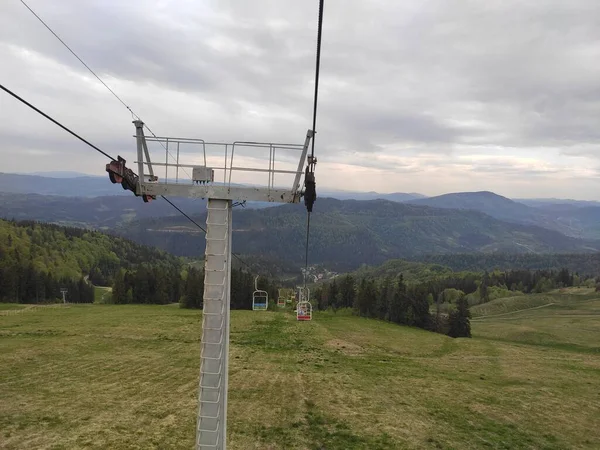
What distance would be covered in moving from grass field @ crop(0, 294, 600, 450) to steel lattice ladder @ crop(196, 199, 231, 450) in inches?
Result: 337

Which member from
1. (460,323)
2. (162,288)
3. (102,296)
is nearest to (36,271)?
(102,296)

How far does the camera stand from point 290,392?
26172mm

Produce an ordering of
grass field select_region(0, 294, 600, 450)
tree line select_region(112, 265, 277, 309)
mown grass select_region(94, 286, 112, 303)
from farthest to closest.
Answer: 1. mown grass select_region(94, 286, 112, 303)
2. tree line select_region(112, 265, 277, 309)
3. grass field select_region(0, 294, 600, 450)

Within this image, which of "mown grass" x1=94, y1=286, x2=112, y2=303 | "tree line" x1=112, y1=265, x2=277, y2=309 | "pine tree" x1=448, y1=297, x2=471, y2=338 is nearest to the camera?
"pine tree" x1=448, y1=297, x2=471, y2=338

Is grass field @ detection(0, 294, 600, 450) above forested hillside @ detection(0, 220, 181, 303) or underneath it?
above

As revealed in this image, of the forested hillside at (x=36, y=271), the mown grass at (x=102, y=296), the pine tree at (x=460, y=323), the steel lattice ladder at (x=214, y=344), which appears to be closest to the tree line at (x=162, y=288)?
the mown grass at (x=102, y=296)

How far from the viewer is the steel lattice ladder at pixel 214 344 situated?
9633 mm

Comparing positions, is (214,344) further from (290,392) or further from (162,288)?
(162,288)

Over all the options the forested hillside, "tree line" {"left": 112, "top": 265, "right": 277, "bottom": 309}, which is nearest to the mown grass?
the forested hillside

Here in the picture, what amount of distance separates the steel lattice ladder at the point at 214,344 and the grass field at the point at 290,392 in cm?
856

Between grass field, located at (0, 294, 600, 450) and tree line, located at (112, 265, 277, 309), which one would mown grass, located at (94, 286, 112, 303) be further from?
grass field, located at (0, 294, 600, 450)

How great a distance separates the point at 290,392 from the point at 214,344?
60.7 ft

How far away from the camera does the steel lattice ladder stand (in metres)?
9.63

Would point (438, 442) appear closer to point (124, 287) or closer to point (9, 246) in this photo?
point (124, 287)
